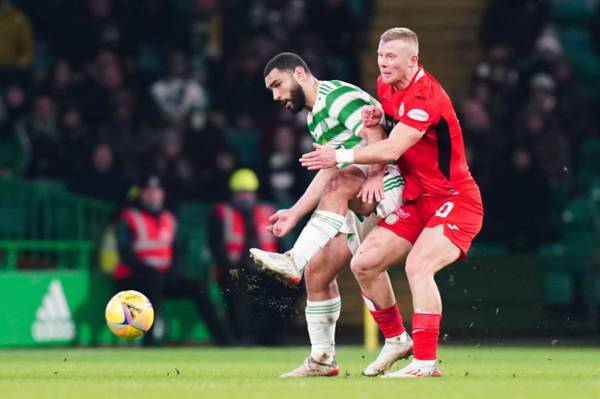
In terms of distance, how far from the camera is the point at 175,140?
22.1m

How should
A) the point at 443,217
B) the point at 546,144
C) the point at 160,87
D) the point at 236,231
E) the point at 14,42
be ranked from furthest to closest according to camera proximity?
the point at 14,42 → the point at 160,87 → the point at 546,144 → the point at 236,231 → the point at 443,217

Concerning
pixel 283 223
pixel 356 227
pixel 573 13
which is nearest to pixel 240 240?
pixel 573 13

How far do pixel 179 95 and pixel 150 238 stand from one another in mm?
3277

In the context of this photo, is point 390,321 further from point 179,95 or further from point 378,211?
point 179,95

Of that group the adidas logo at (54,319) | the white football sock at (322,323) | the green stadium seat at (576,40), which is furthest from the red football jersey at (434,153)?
the green stadium seat at (576,40)

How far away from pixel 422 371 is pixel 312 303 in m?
1.00

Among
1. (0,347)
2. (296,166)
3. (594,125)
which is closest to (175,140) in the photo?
(296,166)

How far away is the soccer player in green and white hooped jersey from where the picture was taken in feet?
39.1

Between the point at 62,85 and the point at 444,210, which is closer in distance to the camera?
the point at 444,210

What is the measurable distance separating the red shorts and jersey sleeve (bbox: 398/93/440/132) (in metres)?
0.57

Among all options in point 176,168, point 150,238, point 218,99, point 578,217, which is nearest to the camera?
point 150,238

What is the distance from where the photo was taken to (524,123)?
73.0ft

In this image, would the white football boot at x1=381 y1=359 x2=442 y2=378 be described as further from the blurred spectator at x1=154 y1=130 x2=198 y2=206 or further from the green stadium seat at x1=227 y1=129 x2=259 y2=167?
the green stadium seat at x1=227 y1=129 x2=259 y2=167

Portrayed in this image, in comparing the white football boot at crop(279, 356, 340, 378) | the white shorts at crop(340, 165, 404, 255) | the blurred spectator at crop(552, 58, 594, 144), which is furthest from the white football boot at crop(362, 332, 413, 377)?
the blurred spectator at crop(552, 58, 594, 144)
